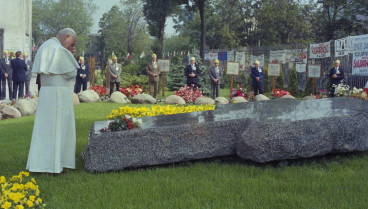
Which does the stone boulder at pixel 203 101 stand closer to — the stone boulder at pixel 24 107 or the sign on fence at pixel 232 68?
the sign on fence at pixel 232 68

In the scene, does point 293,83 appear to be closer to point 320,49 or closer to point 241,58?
point 320,49

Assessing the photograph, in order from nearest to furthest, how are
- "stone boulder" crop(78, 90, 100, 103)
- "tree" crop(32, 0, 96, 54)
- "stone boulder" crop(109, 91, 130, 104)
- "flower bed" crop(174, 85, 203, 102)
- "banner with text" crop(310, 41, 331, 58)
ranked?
1. "stone boulder" crop(78, 90, 100, 103)
2. "stone boulder" crop(109, 91, 130, 104)
3. "flower bed" crop(174, 85, 203, 102)
4. "banner with text" crop(310, 41, 331, 58)
5. "tree" crop(32, 0, 96, 54)

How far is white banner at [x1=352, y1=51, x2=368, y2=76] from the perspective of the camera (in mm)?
16641

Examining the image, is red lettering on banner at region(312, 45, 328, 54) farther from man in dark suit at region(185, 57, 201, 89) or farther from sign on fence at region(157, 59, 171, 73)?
sign on fence at region(157, 59, 171, 73)

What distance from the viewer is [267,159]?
228 inches

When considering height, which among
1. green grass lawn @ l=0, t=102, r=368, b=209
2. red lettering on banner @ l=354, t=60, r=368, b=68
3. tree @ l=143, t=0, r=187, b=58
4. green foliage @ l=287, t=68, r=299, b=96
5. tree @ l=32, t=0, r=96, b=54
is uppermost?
tree @ l=32, t=0, r=96, b=54

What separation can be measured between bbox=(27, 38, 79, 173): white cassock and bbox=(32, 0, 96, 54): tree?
247 feet

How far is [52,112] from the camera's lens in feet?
19.0

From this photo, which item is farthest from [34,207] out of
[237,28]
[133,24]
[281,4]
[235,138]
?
[133,24]

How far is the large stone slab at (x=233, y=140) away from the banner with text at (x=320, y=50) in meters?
14.3

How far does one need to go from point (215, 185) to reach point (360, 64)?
13.8m

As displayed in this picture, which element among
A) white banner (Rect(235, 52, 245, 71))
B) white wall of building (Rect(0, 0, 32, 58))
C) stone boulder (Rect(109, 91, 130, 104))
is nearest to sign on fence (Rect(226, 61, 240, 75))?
stone boulder (Rect(109, 91, 130, 104))

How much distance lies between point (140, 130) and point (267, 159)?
→ 6.12ft

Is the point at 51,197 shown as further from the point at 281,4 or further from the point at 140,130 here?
the point at 281,4
